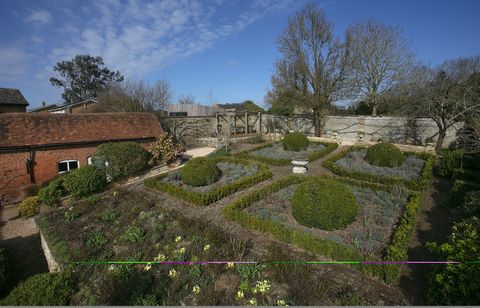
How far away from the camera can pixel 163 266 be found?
6.32 m

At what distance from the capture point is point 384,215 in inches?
319

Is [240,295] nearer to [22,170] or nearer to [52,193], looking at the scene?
[52,193]

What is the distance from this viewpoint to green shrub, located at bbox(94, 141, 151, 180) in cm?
1388

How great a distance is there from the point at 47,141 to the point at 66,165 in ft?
5.78

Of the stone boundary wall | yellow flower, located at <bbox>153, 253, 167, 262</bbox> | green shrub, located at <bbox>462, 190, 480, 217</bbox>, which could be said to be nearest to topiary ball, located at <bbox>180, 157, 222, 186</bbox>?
yellow flower, located at <bbox>153, 253, 167, 262</bbox>

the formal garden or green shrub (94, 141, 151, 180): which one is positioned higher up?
green shrub (94, 141, 151, 180)

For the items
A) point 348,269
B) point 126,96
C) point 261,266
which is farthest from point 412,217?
point 126,96

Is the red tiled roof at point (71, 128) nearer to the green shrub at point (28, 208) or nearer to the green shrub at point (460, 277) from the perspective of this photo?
the green shrub at point (28, 208)

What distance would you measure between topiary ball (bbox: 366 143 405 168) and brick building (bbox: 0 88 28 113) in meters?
43.8

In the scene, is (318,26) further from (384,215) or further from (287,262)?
(287,262)

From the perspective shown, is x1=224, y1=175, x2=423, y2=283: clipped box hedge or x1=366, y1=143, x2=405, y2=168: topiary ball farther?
x1=366, y1=143, x2=405, y2=168: topiary ball

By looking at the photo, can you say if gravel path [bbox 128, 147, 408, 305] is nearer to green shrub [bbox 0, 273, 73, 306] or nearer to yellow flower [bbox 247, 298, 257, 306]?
yellow flower [bbox 247, 298, 257, 306]

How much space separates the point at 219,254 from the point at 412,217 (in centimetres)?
573

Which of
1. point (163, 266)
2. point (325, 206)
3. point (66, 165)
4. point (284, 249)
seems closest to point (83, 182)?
point (66, 165)
